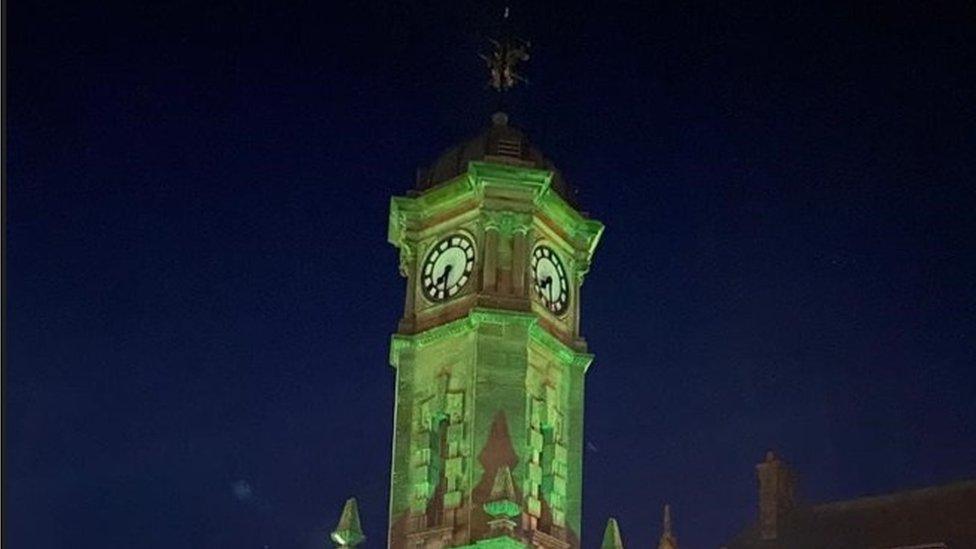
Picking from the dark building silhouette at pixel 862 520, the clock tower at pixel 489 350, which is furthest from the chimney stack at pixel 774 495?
the clock tower at pixel 489 350

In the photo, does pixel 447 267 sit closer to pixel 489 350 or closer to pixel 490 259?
pixel 490 259

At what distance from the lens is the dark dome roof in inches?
1736

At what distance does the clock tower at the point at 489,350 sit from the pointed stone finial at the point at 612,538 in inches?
52.7

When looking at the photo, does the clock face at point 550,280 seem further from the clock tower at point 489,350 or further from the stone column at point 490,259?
the stone column at point 490,259

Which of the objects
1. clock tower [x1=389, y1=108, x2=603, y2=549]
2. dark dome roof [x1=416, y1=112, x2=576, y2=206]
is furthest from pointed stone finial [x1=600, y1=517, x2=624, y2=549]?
dark dome roof [x1=416, y1=112, x2=576, y2=206]

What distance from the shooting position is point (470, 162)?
43594mm

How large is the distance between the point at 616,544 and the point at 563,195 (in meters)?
9.32

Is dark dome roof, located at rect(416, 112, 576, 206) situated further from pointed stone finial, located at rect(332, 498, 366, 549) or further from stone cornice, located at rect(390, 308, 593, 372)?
pointed stone finial, located at rect(332, 498, 366, 549)

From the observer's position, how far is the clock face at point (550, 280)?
4391cm

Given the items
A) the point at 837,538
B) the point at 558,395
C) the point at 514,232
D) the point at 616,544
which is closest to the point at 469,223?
the point at 514,232

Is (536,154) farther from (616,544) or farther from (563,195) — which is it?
(616,544)

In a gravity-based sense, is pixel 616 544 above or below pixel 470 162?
below

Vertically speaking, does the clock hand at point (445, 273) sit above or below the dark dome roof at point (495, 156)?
below

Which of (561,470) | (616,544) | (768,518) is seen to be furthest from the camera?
(768,518)
